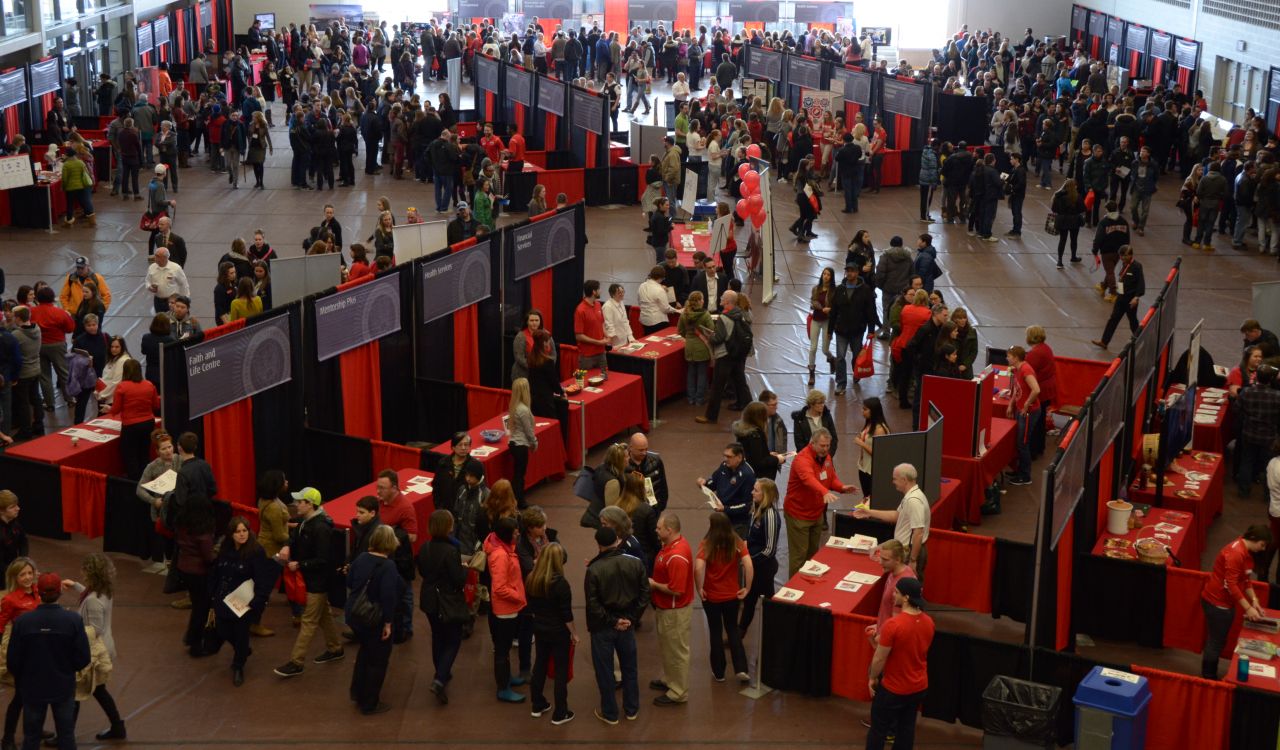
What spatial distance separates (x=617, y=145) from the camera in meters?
26.2

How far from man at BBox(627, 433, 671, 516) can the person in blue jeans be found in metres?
3.98

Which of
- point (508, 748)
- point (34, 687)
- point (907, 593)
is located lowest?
point (508, 748)

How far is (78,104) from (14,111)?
133 inches

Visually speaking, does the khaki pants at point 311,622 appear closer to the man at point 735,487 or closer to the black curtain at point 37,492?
the man at point 735,487

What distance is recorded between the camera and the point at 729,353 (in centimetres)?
1356

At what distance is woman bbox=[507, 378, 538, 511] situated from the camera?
1123 centimetres

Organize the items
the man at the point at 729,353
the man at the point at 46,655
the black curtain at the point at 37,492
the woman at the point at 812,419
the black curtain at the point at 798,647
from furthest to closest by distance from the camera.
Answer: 1. the man at the point at 729,353
2. the black curtain at the point at 37,492
3. the woman at the point at 812,419
4. the black curtain at the point at 798,647
5. the man at the point at 46,655

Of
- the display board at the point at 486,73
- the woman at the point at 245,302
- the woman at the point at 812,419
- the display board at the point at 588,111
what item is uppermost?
the display board at the point at 486,73

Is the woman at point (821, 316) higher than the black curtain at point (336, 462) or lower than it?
higher

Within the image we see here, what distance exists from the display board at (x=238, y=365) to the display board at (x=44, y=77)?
54.7 ft

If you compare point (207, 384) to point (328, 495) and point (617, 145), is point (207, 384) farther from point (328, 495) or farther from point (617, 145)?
point (617, 145)

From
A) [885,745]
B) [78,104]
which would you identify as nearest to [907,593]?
[885,745]

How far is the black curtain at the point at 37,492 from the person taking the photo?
35.5 feet

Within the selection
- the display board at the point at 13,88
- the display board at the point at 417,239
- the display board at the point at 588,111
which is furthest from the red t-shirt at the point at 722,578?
the display board at the point at 13,88
